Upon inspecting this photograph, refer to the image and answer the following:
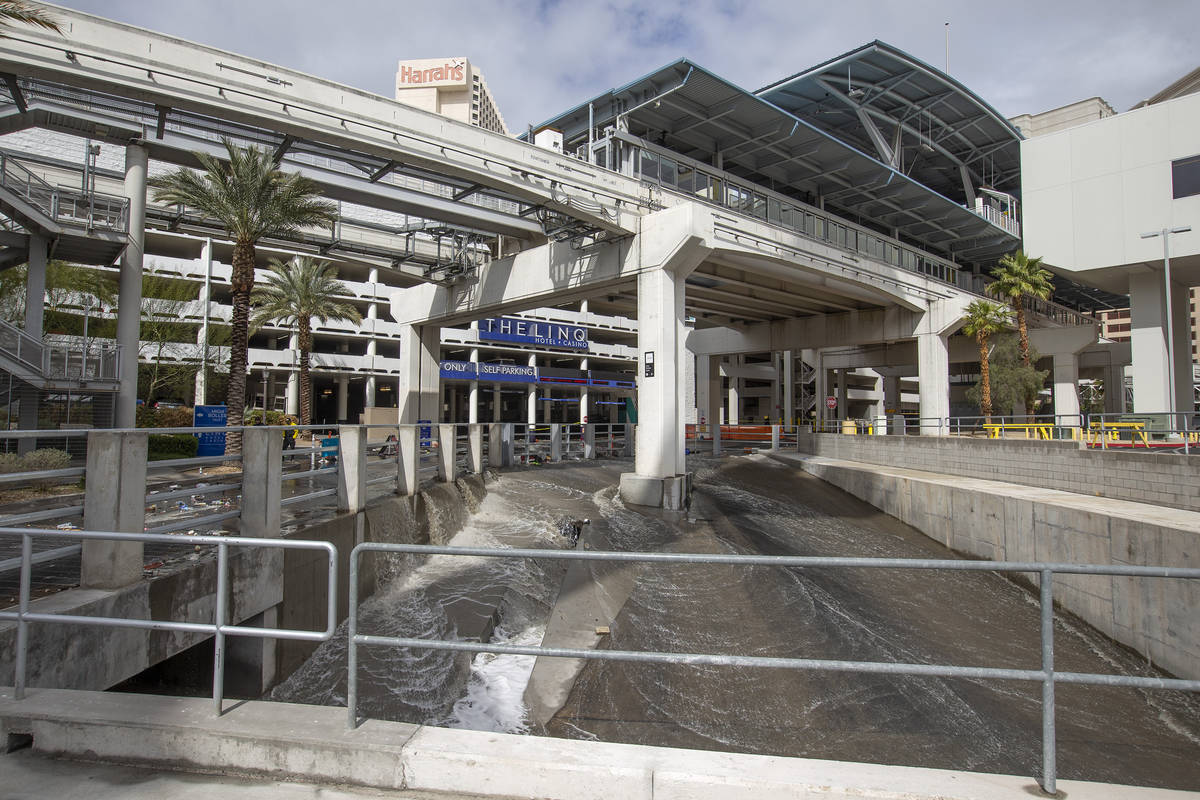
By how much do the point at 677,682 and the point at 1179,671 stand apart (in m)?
7.20

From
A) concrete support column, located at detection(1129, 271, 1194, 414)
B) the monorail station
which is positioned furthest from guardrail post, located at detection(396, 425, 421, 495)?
concrete support column, located at detection(1129, 271, 1194, 414)

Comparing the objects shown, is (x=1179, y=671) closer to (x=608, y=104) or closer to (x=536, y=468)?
(x=536, y=468)

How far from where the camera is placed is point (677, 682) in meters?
5.95

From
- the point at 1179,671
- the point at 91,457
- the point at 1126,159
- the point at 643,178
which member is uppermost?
the point at 1126,159

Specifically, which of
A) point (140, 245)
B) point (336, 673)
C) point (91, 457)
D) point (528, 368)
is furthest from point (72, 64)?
point (528, 368)

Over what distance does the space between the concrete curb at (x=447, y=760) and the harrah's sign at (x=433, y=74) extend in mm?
140127

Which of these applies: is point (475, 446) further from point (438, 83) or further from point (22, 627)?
point (438, 83)

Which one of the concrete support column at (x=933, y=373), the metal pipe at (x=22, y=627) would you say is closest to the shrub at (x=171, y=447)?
the metal pipe at (x=22, y=627)

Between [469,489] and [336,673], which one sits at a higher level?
[469,489]

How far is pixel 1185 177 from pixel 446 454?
27130 millimetres

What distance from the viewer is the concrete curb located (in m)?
2.61

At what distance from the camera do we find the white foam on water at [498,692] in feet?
18.5

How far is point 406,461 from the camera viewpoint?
37.3ft

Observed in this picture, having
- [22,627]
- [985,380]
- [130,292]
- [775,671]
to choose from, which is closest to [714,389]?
[985,380]
